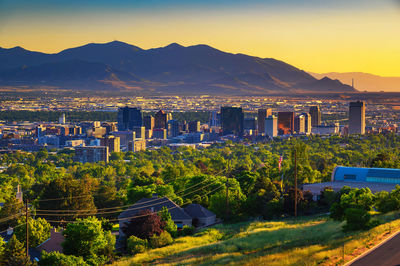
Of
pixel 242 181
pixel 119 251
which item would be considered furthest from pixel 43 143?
pixel 119 251

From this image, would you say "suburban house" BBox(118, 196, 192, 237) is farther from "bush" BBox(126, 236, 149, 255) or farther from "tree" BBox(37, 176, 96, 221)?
"bush" BBox(126, 236, 149, 255)

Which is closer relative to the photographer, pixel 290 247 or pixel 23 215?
pixel 290 247

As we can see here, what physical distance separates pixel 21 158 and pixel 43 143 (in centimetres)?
5555

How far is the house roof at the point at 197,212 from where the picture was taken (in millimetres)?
38938

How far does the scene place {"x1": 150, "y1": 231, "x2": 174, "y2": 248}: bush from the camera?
32000 mm

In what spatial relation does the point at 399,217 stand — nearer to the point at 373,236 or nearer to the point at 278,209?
the point at 373,236

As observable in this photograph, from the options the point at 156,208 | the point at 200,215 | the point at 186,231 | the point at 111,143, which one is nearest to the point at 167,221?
the point at 186,231

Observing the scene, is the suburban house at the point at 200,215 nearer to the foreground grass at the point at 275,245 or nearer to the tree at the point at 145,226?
the foreground grass at the point at 275,245

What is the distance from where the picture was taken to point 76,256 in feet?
96.7

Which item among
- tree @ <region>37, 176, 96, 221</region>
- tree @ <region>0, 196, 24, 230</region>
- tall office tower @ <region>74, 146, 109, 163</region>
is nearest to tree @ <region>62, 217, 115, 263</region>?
tree @ <region>0, 196, 24, 230</region>

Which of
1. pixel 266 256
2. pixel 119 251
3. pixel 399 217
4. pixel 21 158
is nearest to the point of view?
pixel 266 256

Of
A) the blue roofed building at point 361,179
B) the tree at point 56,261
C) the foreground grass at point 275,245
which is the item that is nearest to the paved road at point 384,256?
the foreground grass at point 275,245

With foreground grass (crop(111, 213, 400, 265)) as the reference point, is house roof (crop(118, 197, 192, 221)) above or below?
below

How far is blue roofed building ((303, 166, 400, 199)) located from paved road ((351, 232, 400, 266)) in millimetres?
22301
